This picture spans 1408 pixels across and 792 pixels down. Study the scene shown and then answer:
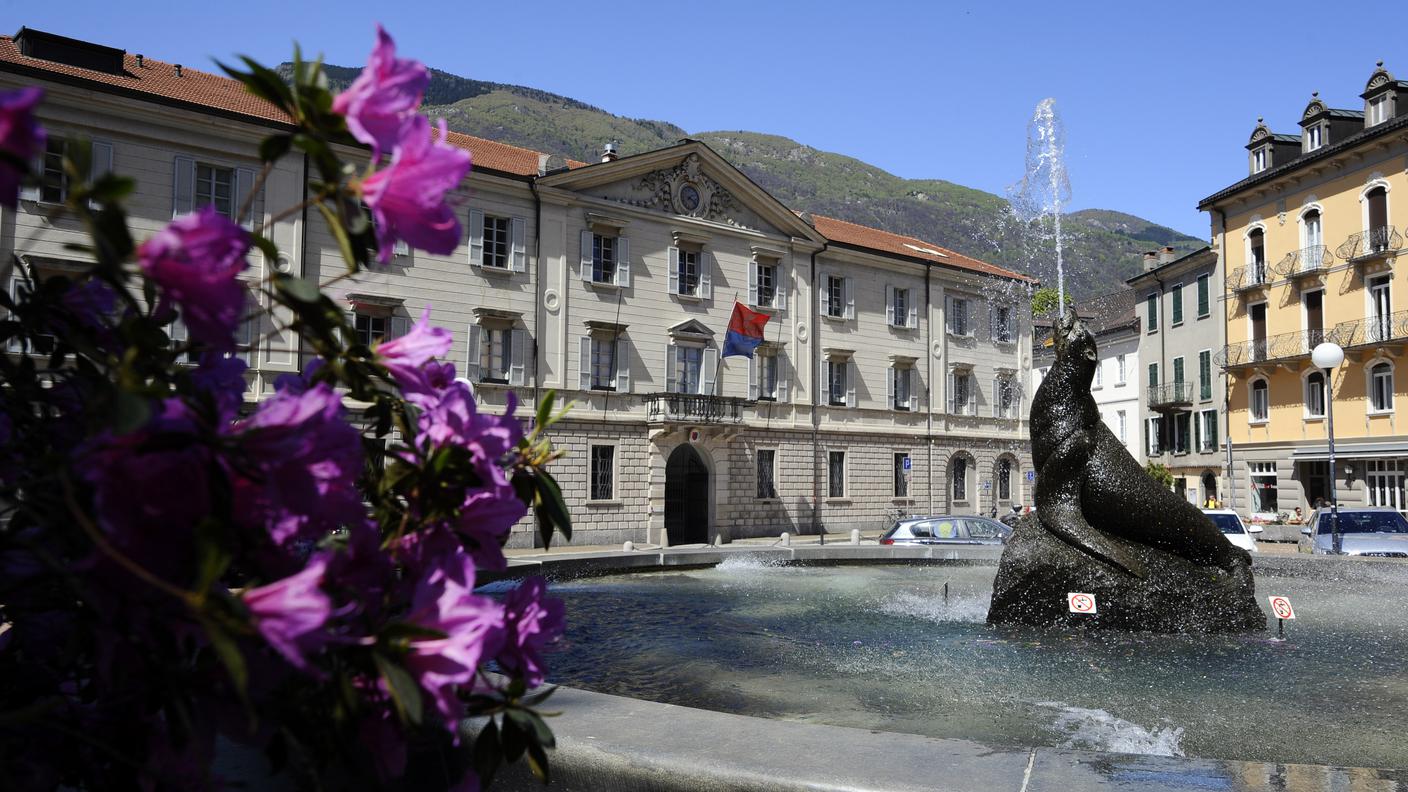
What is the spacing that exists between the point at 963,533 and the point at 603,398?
610 inches

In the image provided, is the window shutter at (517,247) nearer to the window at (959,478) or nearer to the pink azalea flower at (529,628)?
the window at (959,478)

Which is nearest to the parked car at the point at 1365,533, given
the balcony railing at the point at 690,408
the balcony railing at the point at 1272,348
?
the balcony railing at the point at 690,408

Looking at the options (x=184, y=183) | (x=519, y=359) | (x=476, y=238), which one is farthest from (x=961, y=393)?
(x=184, y=183)

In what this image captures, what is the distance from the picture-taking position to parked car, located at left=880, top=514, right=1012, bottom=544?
19.9 metres

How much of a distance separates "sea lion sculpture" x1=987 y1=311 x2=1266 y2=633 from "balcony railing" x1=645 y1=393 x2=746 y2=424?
78.0 feet

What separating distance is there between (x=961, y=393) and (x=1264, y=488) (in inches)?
532

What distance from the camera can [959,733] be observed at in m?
5.34

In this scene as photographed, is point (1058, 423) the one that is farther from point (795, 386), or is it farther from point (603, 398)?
point (795, 386)

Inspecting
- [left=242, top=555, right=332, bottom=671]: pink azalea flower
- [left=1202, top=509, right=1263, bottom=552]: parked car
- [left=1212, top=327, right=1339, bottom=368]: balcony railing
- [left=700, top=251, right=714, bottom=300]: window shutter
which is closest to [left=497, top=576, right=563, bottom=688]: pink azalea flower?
[left=242, top=555, right=332, bottom=671]: pink azalea flower

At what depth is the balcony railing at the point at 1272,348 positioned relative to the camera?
129 ft

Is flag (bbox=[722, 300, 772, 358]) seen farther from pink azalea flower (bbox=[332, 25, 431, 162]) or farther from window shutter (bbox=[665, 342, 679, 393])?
pink azalea flower (bbox=[332, 25, 431, 162])

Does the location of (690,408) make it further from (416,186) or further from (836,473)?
(416,186)

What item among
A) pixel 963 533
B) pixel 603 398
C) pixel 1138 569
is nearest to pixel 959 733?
pixel 1138 569

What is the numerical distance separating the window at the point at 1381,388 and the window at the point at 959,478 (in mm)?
15358
